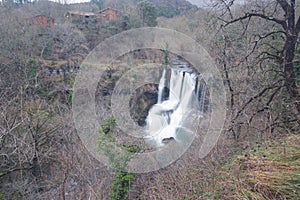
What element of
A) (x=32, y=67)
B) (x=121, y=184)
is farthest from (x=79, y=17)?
(x=121, y=184)

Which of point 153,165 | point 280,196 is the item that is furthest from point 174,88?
point 280,196

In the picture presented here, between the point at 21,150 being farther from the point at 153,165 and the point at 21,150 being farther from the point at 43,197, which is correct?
the point at 153,165

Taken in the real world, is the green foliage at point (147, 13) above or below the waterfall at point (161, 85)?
above

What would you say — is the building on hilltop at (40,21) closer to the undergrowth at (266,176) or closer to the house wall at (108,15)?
the house wall at (108,15)

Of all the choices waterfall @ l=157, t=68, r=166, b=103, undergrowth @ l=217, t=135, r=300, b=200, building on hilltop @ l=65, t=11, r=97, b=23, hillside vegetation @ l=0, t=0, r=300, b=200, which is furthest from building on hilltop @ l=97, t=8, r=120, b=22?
undergrowth @ l=217, t=135, r=300, b=200

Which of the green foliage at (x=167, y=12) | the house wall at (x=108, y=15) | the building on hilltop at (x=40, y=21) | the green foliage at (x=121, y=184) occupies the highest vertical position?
the green foliage at (x=167, y=12)

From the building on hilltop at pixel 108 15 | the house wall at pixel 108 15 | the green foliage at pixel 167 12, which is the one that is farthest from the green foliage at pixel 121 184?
the green foliage at pixel 167 12

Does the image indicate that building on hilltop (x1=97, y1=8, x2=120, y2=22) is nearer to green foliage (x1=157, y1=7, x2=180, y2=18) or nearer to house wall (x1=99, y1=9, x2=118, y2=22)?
house wall (x1=99, y1=9, x2=118, y2=22)
